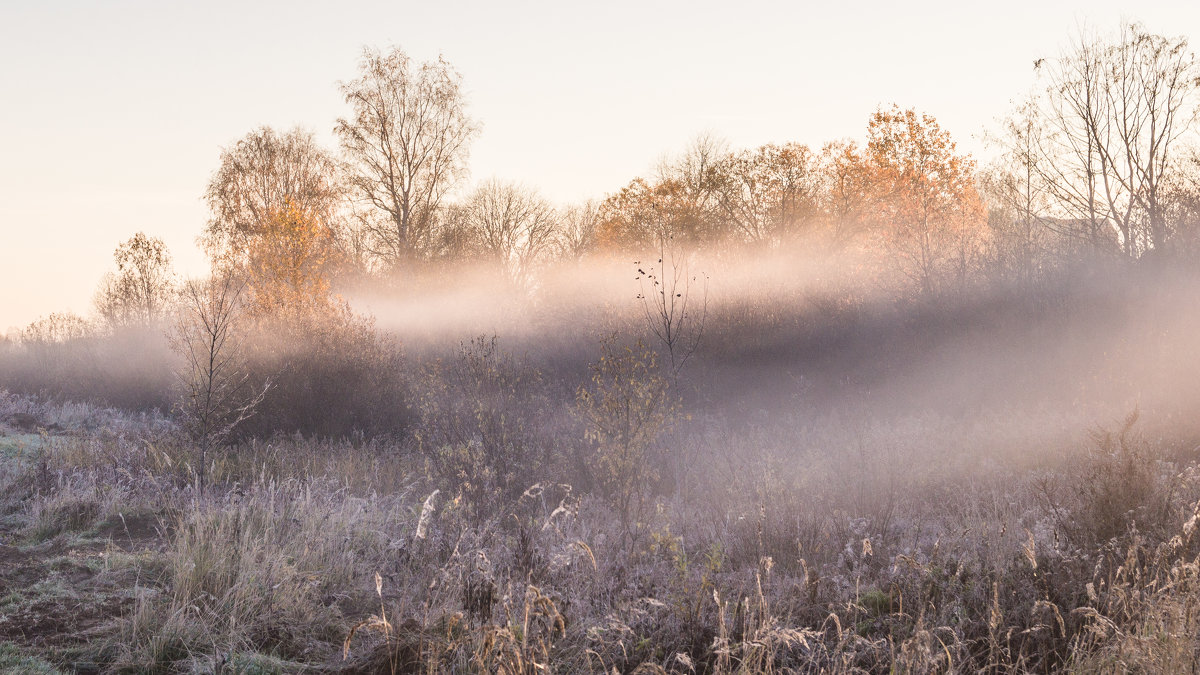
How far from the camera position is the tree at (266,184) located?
29516 mm

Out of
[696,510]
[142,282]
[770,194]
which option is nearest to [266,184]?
[142,282]

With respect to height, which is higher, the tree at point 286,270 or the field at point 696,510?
the tree at point 286,270

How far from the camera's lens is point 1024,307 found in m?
13.1

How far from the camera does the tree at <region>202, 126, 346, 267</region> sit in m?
29.5

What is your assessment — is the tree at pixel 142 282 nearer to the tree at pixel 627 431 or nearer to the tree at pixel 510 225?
the tree at pixel 510 225

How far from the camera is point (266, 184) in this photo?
30.0 metres

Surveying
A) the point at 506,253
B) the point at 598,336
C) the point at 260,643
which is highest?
the point at 506,253

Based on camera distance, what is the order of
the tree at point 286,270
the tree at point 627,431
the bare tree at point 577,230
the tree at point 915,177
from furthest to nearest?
the bare tree at point 577,230, the tree at point 915,177, the tree at point 286,270, the tree at point 627,431

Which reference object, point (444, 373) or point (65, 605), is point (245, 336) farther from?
point (65, 605)

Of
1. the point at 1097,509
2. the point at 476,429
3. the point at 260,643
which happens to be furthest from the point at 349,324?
the point at 1097,509

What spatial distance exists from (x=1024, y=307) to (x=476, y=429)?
9.65 meters

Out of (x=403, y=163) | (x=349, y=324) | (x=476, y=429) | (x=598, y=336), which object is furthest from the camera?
(x=403, y=163)

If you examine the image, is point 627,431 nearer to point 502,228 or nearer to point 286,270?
point 286,270

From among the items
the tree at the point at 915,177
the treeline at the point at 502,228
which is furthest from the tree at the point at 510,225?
the tree at the point at 915,177
